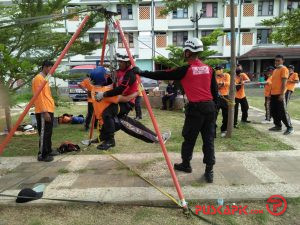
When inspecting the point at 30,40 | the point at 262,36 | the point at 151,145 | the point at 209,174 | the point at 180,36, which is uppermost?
the point at 180,36

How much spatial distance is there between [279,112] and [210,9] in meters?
27.5

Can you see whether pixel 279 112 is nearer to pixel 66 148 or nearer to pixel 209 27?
pixel 66 148

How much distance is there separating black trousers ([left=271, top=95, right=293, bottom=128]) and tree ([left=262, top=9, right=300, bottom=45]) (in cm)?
193

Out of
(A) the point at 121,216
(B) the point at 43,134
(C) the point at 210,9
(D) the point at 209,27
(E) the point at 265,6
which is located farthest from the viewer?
(D) the point at 209,27

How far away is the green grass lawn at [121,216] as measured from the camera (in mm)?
3562

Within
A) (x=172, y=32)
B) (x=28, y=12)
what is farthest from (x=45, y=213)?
(x=172, y=32)

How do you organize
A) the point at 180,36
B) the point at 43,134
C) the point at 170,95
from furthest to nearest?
the point at 180,36, the point at 170,95, the point at 43,134

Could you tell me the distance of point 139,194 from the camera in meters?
4.19

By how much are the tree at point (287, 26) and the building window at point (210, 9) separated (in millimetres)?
25116

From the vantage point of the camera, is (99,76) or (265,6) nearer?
(99,76)

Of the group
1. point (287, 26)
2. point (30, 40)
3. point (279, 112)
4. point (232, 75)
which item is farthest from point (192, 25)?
point (30, 40)

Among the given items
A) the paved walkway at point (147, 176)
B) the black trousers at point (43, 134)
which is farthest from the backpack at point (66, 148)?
the black trousers at point (43, 134)

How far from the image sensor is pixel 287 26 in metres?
8.56

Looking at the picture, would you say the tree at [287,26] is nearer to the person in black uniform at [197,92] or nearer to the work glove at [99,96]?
the person in black uniform at [197,92]
